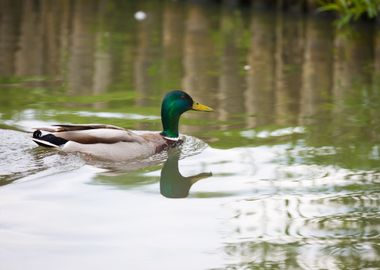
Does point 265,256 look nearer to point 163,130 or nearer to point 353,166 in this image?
point 353,166

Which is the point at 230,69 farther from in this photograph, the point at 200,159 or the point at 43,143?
the point at 43,143

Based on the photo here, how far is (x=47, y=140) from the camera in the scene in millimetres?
9273

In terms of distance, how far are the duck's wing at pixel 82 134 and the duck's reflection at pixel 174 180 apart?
0.46 m

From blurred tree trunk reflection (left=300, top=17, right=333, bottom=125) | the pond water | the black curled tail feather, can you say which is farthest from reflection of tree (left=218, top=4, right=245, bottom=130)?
the black curled tail feather

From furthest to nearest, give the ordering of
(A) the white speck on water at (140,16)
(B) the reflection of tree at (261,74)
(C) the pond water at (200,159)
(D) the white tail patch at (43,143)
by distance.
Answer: (A) the white speck on water at (140,16) → (B) the reflection of tree at (261,74) → (D) the white tail patch at (43,143) → (C) the pond water at (200,159)

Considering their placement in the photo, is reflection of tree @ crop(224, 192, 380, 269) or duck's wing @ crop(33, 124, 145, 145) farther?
duck's wing @ crop(33, 124, 145, 145)

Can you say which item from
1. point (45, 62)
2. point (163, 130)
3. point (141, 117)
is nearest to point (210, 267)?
point (163, 130)

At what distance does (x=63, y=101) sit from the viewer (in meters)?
11.9

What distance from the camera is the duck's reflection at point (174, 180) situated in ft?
27.6

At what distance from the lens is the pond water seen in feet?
22.7

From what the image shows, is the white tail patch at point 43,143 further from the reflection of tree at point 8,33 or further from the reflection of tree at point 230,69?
the reflection of tree at point 8,33

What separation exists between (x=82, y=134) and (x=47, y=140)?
0.99 feet

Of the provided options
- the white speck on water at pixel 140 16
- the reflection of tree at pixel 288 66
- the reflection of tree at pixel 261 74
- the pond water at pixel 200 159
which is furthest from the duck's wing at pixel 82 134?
the white speck on water at pixel 140 16

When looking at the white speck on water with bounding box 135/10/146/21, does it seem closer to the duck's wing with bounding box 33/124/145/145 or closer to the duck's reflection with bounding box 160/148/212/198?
the duck's reflection with bounding box 160/148/212/198
